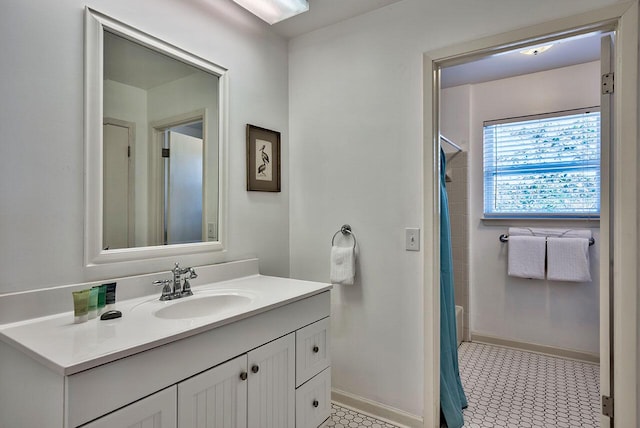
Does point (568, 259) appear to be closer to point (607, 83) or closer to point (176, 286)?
point (607, 83)

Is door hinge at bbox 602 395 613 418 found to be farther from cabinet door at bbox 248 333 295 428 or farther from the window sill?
the window sill

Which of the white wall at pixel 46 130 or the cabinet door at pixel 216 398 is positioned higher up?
the white wall at pixel 46 130

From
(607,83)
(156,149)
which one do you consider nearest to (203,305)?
(156,149)

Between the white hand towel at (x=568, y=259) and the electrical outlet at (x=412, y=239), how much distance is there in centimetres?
153

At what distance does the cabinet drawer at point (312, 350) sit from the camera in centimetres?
152

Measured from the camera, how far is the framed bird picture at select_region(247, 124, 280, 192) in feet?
6.68

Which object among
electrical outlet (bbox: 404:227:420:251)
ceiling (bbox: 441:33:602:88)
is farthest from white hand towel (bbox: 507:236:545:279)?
electrical outlet (bbox: 404:227:420:251)

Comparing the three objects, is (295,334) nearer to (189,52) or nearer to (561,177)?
(189,52)

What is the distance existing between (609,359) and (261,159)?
194 cm

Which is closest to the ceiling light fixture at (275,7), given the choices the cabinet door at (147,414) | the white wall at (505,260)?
the cabinet door at (147,414)

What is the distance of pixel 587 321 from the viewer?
2668 millimetres

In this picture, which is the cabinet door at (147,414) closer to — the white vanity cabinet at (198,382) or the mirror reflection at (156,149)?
the white vanity cabinet at (198,382)

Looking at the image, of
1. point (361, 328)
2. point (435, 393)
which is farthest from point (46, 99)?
point (435, 393)

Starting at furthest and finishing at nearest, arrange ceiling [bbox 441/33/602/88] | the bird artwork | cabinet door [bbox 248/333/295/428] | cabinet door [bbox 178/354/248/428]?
ceiling [bbox 441/33/602/88] → the bird artwork → cabinet door [bbox 248/333/295/428] → cabinet door [bbox 178/354/248/428]
